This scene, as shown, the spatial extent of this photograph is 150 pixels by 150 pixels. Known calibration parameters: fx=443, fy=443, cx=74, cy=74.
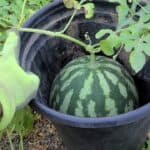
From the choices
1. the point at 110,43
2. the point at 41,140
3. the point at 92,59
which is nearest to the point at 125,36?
the point at 110,43

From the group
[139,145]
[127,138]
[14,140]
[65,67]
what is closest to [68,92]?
[65,67]

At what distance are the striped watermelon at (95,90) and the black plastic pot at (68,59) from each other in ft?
0.20

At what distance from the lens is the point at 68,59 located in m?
1.71

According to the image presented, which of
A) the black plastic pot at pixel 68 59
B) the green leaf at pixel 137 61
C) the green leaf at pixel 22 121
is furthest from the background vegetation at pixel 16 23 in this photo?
the green leaf at pixel 137 61

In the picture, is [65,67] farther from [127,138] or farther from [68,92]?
[127,138]

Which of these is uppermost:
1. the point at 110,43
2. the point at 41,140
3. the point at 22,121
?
the point at 110,43

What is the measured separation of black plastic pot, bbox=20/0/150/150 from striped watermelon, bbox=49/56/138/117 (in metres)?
0.06

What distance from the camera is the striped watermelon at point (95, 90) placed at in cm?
147

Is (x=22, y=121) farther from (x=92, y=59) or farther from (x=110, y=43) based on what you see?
(x=110, y=43)

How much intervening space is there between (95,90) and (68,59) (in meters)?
0.29

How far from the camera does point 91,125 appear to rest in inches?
52.1

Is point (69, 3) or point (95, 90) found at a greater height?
point (69, 3)

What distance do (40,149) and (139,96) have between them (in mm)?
562

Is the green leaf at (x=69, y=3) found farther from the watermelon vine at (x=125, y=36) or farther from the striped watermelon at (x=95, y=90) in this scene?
the striped watermelon at (x=95, y=90)
